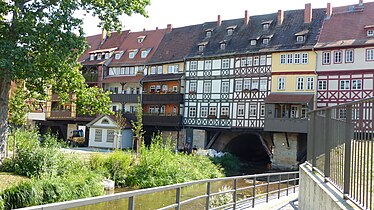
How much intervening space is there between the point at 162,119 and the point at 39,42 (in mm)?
22760

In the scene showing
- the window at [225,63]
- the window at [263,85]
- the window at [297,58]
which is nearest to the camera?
the window at [297,58]

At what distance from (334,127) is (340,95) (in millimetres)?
24304

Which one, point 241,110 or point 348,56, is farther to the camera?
point 241,110

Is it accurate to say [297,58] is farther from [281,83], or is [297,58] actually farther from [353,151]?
[353,151]

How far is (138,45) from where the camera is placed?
145 ft

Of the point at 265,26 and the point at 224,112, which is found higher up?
the point at 265,26

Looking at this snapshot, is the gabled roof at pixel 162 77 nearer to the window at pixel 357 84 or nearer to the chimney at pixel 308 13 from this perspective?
the chimney at pixel 308 13

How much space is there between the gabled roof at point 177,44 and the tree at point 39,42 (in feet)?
72.5

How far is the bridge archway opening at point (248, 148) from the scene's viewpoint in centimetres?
3609

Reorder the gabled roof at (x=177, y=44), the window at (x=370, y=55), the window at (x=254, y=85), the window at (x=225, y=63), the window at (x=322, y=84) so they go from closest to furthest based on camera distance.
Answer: the window at (x=370, y=55) → the window at (x=322, y=84) → the window at (x=254, y=85) → the window at (x=225, y=63) → the gabled roof at (x=177, y=44)

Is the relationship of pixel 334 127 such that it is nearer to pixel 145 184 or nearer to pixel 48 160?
pixel 48 160

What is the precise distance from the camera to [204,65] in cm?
3594

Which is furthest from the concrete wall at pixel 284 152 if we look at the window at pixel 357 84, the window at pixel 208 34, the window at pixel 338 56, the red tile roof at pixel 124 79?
the red tile roof at pixel 124 79

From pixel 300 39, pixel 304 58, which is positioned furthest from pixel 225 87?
pixel 300 39
